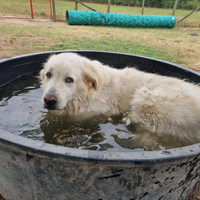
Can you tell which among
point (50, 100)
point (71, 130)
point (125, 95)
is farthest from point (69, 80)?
point (125, 95)

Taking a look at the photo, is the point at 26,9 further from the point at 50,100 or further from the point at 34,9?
the point at 50,100

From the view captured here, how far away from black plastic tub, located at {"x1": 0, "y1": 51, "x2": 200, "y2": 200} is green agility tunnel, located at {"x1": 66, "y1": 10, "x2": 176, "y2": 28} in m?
13.8

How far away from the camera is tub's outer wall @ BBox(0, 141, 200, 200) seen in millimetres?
1415

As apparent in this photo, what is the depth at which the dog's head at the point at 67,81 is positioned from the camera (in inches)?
101

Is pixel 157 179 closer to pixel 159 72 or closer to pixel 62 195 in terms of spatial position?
pixel 62 195

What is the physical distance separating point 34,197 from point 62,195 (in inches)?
12.2

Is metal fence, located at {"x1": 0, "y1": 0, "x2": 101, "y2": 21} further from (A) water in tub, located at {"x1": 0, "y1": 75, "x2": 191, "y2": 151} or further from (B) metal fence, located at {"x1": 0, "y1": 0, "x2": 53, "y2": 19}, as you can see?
(A) water in tub, located at {"x1": 0, "y1": 75, "x2": 191, "y2": 151}

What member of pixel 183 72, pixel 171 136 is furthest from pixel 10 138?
pixel 183 72

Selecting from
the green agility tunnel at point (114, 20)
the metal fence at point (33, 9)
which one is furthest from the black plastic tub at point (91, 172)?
the metal fence at point (33, 9)

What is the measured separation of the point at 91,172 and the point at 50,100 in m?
1.30

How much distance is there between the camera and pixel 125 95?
10.7 ft

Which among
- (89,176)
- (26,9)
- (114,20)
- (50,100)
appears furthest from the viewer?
(26,9)

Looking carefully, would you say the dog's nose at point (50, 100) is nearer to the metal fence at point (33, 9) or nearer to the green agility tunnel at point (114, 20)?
the green agility tunnel at point (114, 20)

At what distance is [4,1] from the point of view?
16078 mm
